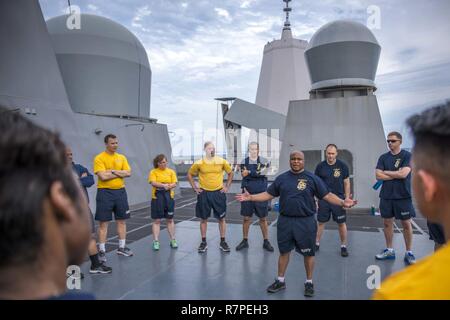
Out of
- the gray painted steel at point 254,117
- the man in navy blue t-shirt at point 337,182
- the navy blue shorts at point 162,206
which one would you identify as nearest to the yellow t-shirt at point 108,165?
the navy blue shorts at point 162,206

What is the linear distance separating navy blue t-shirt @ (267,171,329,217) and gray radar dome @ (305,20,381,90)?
632 centimetres

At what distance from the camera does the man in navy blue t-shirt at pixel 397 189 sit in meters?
4.29

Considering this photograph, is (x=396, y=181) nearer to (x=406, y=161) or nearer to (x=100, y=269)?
(x=406, y=161)

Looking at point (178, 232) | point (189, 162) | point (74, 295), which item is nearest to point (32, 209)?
point (74, 295)

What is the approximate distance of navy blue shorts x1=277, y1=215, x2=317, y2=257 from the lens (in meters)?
3.36

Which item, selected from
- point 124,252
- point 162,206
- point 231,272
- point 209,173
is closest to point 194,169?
point 209,173

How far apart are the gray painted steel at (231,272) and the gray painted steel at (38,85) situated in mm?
3340

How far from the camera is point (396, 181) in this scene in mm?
4406

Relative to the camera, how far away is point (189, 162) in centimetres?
2316

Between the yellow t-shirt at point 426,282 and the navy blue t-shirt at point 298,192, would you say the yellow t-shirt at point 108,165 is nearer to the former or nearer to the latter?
the navy blue t-shirt at point 298,192

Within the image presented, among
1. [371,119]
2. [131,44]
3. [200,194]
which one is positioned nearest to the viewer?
[200,194]

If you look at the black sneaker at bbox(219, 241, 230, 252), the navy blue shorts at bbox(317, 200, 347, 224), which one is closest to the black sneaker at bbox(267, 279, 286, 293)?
the black sneaker at bbox(219, 241, 230, 252)
